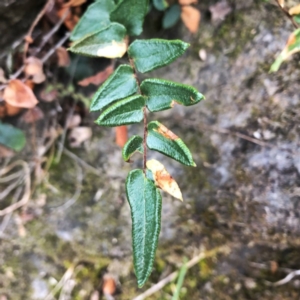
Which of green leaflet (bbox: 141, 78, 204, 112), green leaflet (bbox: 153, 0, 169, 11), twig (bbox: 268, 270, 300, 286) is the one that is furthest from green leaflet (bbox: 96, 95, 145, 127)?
twig (bbox: 268, 270, 300, 286)

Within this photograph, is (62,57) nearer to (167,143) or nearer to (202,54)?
(202,54)

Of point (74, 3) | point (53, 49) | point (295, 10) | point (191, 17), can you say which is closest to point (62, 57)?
point (53, 49)

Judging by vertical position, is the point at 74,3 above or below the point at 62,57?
above

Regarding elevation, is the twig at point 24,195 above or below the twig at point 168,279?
above

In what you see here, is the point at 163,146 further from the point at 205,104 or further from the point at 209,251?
Result: the point at 209,251

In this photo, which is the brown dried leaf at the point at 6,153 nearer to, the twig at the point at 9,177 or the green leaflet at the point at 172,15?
the twig at the point at 9,177

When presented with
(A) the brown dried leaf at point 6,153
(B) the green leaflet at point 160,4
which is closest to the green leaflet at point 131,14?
(B) the green leaflet at point 160,4
